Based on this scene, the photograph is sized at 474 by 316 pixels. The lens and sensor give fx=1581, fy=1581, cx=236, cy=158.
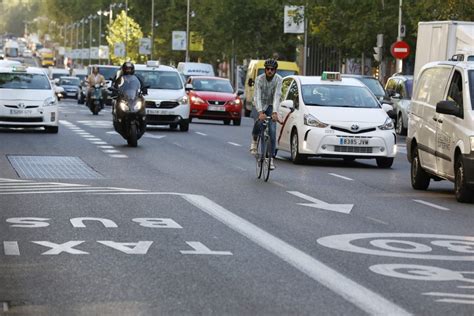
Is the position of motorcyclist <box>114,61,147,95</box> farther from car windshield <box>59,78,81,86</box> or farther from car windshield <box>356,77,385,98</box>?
car windshield <box>59,78,81,86</box>

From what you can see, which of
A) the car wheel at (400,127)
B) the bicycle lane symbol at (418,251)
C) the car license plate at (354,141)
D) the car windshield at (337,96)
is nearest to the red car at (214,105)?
the car wheel at (400,127)

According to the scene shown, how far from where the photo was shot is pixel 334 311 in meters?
9.15

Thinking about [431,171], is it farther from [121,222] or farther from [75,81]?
[75,81]

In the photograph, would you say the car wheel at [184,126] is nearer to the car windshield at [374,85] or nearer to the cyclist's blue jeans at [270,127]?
the car windshield at [374,85]

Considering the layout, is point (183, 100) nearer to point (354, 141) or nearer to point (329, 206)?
point (354, 141)

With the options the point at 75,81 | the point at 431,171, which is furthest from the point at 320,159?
the point at 75,81

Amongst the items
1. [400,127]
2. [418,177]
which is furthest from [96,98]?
[418,177]

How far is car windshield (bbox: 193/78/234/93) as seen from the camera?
163 ft

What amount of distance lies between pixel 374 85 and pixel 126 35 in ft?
341

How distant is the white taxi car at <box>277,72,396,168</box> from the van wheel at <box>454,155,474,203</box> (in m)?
6.93

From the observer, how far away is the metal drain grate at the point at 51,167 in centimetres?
2178

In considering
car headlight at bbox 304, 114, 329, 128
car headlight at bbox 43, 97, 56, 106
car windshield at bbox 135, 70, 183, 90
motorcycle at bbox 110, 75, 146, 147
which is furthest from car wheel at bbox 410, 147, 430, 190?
car windshield at bbox 135, 70, 183, 90

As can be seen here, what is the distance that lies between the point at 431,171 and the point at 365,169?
5.75 metres

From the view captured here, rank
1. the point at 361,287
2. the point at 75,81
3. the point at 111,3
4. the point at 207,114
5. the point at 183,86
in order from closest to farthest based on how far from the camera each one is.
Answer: the point at 361,287
the point at 183,86
the point at 207,114
the point at 75,81
the point at 111,3
